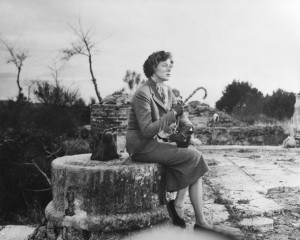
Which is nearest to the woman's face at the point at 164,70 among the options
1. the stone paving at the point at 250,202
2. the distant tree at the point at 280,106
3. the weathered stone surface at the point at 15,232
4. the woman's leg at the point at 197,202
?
the woman's leg at the point at 197,202

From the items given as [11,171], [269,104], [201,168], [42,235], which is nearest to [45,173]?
[11,171]

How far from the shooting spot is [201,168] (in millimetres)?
3143

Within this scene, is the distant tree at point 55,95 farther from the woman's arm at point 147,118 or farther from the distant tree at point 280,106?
the woman's arm at point 147,118

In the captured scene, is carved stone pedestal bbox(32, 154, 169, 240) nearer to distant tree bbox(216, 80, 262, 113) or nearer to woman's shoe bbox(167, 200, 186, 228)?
woman's shoe bbox(167, 200, 186, 228)

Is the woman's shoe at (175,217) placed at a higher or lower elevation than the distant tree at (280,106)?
lower

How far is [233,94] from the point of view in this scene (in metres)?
29.9

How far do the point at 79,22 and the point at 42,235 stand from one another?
78.5 ft

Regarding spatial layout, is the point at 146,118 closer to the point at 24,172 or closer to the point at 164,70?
the point at 164,70

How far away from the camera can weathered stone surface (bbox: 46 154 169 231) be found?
3.06m

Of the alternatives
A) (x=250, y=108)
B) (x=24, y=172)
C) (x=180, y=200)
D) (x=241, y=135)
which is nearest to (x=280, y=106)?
(x=250, y=108)

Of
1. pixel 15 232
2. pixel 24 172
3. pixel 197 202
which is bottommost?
pixel 24 172

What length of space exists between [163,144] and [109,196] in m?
0.59

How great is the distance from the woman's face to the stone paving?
1182 millimetres

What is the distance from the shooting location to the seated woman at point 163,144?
3102 mm
